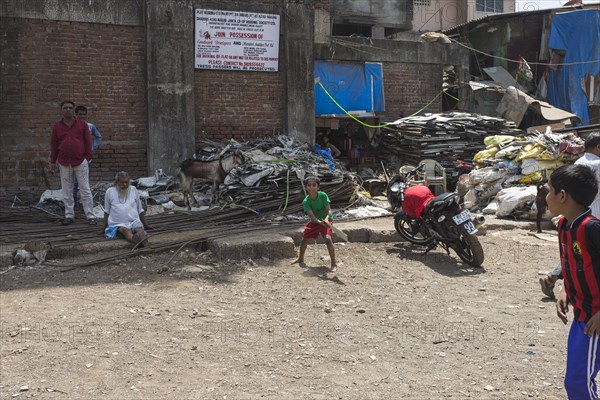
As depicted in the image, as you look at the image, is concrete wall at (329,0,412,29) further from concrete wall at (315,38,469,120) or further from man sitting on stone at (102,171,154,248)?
man sitting on stone at (102,171,154,248)

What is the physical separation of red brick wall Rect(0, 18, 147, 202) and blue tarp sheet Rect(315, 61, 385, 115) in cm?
401

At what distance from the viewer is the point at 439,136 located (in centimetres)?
1302

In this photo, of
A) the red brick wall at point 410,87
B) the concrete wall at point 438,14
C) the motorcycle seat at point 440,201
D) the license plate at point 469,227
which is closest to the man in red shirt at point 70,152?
the motorcycle seat at point 440,201

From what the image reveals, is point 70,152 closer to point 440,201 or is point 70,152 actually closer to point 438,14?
point 440,201

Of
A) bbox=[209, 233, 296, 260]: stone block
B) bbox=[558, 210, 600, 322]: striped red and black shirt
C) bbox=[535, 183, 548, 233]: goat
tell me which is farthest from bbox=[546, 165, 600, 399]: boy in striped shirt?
bbox=[535, 183, 548, 233]: goat

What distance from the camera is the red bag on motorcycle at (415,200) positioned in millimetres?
7355

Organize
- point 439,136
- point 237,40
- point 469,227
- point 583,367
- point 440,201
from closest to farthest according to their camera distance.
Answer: point 583,367, point 469,227, point 440,201, point 237,40, point 439,136

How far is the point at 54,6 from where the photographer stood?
A: 1012 centimetres

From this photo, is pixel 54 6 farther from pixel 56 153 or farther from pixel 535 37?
pixel 535 37

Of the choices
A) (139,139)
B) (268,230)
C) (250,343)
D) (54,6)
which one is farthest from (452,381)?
(54,6)

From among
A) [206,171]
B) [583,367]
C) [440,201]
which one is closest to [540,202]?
[440,201]

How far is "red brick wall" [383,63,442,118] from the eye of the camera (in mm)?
13852

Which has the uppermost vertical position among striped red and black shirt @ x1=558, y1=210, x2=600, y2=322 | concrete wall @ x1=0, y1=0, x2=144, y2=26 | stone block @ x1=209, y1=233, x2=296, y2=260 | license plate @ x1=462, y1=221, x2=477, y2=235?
concrete wall @ x1=0, y1=0, x2=144, y2=26

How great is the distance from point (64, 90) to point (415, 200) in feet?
21.5
